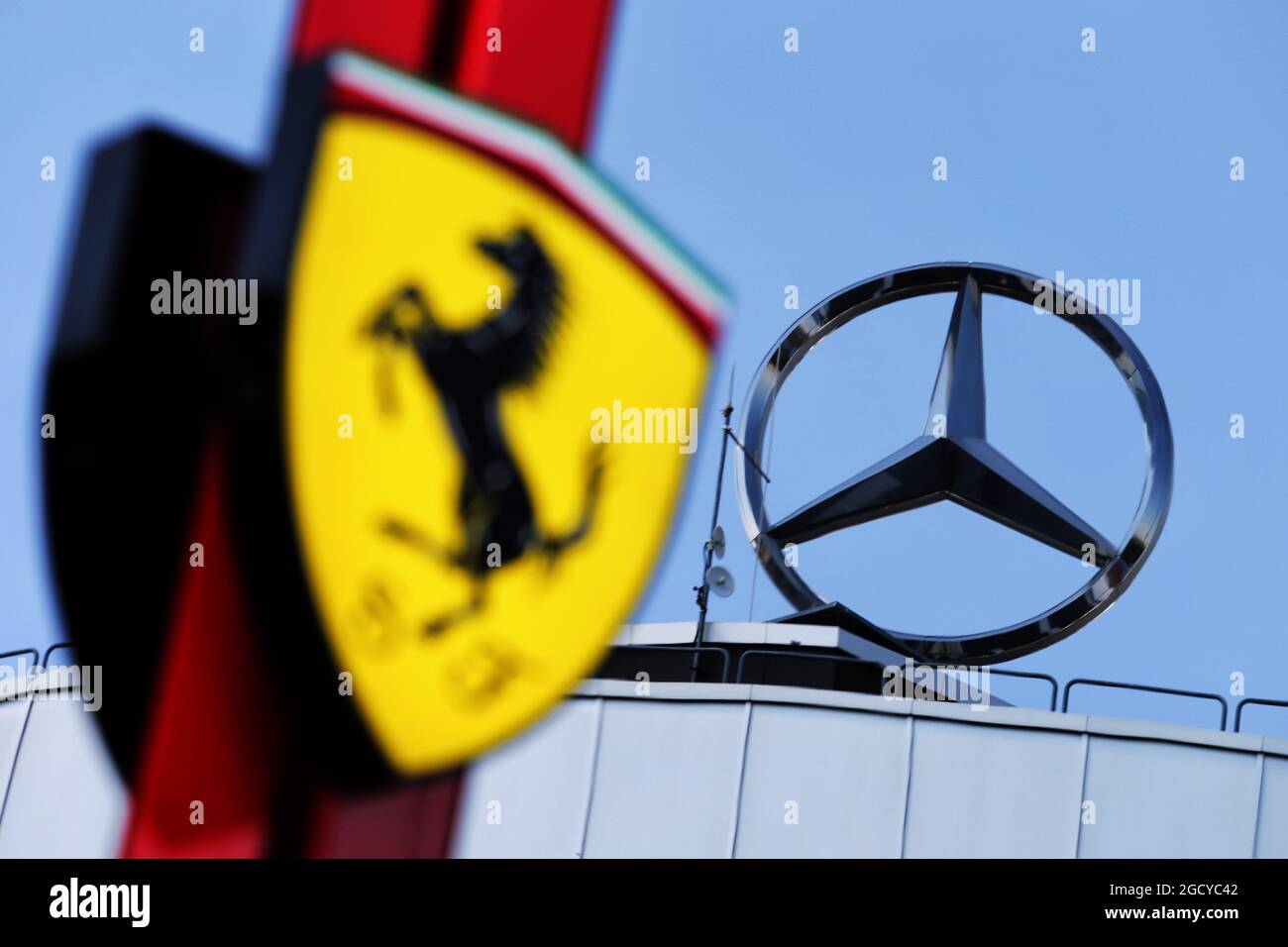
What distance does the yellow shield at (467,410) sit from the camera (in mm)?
4402

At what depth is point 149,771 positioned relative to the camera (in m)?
4.57

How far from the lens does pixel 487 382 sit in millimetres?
4777

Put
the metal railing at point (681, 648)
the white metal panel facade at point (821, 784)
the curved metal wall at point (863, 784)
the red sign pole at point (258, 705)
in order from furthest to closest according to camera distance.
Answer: the metal railing at point (681, 648)
the curved metal wall at point (863, 784)
the white metal panel facade at point (821, 784)
the red sign pole at point (258, 705)

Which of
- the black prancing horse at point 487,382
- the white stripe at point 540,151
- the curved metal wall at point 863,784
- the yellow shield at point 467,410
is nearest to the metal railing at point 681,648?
the curved metal wall at point 863,784

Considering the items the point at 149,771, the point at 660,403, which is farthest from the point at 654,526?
the point at 149,771

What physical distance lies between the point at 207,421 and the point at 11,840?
2268cm

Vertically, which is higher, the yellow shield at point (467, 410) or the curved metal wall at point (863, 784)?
the yellow shield at point (467, 410)

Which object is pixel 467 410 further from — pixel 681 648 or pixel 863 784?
pixel 681 648

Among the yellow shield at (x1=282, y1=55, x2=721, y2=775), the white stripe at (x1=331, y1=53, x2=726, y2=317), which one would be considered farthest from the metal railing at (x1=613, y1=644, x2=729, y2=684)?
the yellow shield at (x1=282, y1=55, x2=721, y2=775)

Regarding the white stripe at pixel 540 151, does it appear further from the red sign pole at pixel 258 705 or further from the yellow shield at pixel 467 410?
the red sign pole at pixel 258 705

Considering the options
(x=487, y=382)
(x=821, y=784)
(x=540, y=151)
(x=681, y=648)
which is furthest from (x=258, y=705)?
(x=681, y=648)

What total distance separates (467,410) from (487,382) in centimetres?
11
